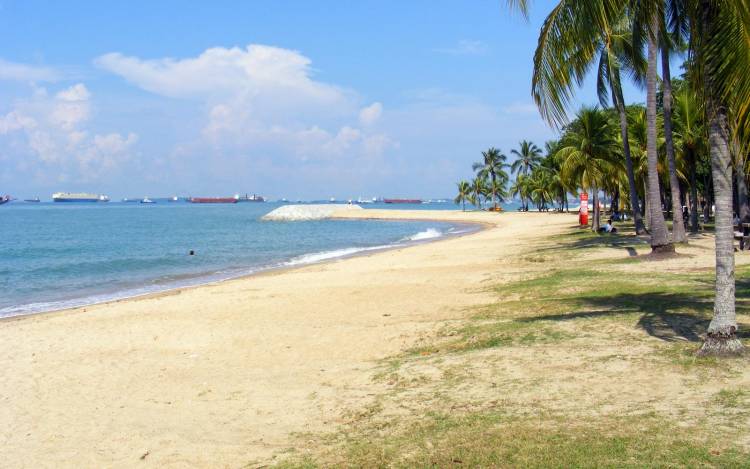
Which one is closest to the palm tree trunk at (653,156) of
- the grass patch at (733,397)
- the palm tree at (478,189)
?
the grass patch at (733,397)

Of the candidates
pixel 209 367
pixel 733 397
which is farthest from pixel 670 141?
pixel 209 367

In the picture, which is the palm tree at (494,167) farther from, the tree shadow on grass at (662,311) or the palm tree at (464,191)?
the tree shadow on grass at (662,311)

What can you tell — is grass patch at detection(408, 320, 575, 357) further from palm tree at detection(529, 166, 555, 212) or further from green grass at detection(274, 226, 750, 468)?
palm tree at detection(529, 166, 555, 212)

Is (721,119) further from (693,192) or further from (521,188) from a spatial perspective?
(521,188)

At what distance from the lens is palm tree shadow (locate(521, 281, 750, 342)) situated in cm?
882

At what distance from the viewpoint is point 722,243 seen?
24.3 ft

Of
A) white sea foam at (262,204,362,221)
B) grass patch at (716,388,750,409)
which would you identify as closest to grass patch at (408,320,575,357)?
grass patch at (716,388,750,409)

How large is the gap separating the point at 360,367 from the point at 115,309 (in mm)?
11231

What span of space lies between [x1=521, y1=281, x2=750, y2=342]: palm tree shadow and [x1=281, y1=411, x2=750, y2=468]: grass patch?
3.42m

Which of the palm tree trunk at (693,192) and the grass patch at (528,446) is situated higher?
the palm tree trunk at (693,192)

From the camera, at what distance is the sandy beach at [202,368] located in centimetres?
674

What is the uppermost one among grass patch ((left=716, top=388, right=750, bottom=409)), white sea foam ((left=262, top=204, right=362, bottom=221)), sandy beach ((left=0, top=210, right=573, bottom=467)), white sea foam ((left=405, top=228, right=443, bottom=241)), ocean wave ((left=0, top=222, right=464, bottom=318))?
white sea foam ((left=262, top=204, right=362, bottom=221))

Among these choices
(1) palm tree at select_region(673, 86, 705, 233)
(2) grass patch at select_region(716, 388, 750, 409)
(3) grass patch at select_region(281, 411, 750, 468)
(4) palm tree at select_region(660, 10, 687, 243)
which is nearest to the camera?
(3) grass patch at select_region(281, 411, 750, 468)

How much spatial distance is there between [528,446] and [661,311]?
600 centimetres
